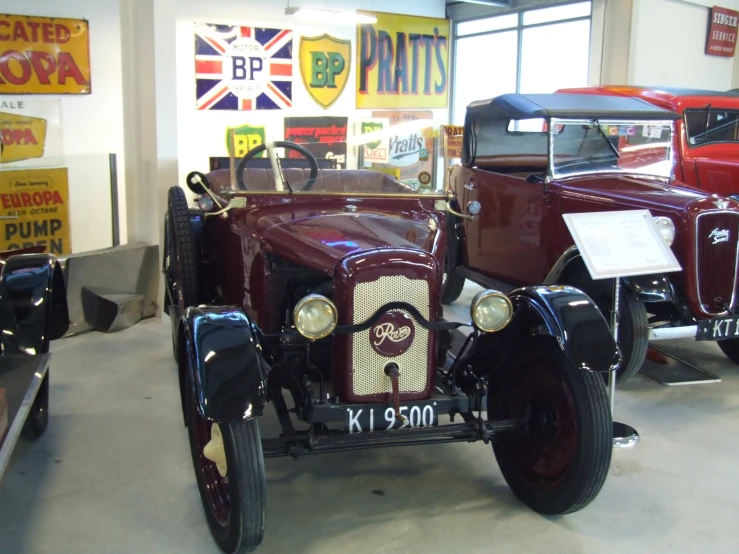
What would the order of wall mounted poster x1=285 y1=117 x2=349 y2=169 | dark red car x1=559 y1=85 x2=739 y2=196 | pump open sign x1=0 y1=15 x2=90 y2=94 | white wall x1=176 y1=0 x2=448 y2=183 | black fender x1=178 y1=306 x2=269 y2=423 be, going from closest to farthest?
black fender x1=178 y1=306 x2=269 y2=423 → dark red car x1=559 y1=85 x2=739 y2=196 → pump open sign x1=0 y1=15 x2=90 y2=94 → white wall x1=176 y1=0 x2=448 y2=183 → wall mounted poster x1=285 y1=117 x2=349 y2=169

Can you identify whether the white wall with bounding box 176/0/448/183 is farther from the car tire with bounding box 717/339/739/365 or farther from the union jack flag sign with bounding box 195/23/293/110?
the car tire with bounding box 717/339/739/365

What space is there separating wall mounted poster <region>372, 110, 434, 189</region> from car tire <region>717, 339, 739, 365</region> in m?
4.98

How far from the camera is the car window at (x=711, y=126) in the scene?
18.4 ft

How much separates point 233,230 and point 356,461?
1191mm

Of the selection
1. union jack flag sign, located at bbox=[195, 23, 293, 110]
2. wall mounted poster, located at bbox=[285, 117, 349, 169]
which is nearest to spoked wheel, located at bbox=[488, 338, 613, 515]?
wall mounted poster, located at bbox=[285, 117, 349, 169]

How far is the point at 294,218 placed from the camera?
3248 mm

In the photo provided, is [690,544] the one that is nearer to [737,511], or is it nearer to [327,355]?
[737,511]

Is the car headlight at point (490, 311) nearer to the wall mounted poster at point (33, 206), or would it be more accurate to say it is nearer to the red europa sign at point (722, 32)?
the wall mounted poster at point (33, 206)

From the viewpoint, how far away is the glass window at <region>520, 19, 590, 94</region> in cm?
977

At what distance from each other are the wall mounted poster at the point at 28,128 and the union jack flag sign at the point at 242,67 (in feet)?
6.13

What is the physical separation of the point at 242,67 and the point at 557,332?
732 centimetres

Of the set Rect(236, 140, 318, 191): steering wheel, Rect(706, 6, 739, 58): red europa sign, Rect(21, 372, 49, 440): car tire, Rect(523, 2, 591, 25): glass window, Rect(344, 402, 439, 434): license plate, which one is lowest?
Rect(21, 372, 49, 440): car tire

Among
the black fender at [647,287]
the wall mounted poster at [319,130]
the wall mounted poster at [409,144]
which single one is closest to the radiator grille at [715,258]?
the black fender at [647,287]

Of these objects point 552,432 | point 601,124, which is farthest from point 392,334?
point 601,124
